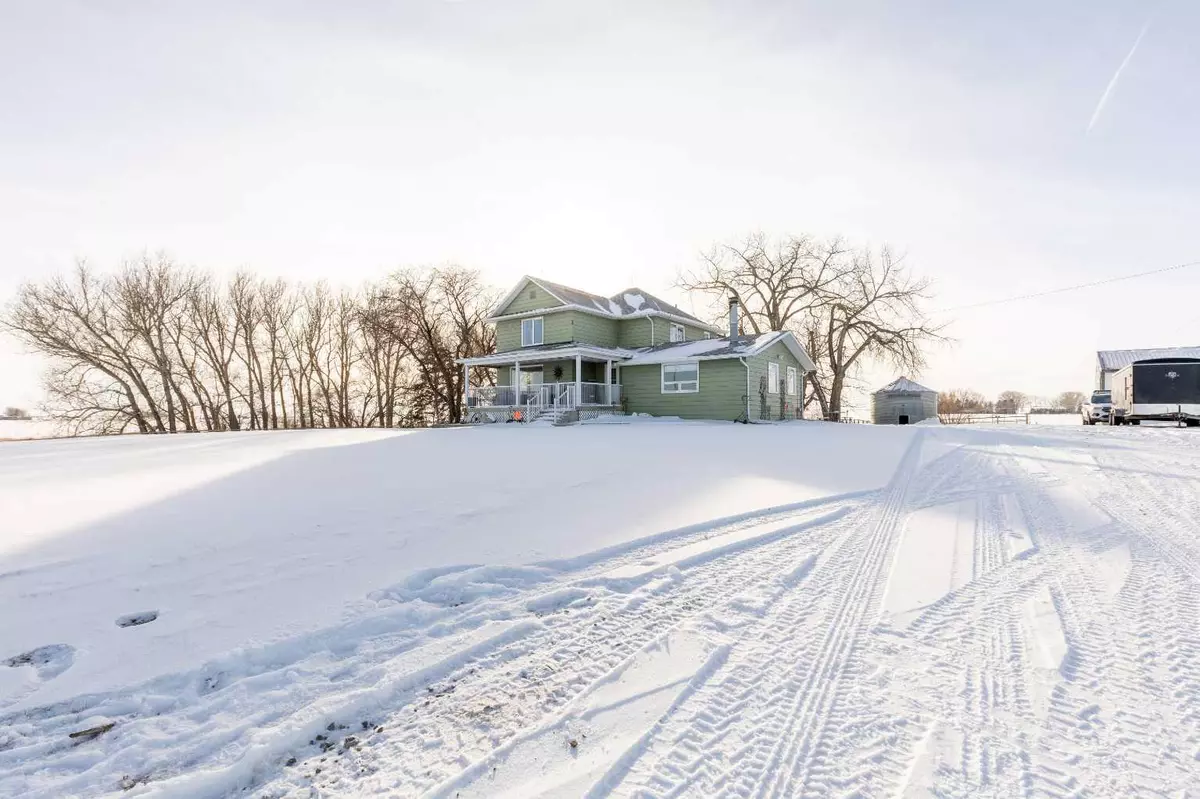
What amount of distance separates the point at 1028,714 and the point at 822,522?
286cm

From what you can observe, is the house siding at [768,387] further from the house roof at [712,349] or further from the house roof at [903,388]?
the house roof at [903,388]

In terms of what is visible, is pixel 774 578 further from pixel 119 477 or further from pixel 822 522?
pixel 119 477

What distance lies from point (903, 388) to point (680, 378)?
22544mm

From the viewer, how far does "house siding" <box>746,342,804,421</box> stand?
60.9ft

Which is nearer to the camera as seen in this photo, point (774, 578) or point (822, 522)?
point (774, 578)

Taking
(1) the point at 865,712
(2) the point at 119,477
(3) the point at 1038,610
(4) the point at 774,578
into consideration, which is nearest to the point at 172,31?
(2) the point at 119,477

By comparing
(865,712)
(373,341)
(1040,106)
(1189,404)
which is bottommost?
(865,712)

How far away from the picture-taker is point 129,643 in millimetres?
2436

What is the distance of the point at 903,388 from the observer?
111 ft

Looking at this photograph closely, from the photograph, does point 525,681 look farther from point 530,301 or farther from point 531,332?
point 530,301

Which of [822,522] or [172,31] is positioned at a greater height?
[172,31]

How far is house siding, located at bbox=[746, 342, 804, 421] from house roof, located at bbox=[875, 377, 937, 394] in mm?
15349

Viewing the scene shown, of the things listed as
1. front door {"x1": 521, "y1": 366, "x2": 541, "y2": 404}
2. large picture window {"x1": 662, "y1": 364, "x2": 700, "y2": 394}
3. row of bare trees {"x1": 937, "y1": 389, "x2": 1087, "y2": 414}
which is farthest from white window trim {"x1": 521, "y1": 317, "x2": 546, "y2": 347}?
row of bare trees {"x1": 937, "y1": 389, "x2": 1087, "y2": 414}

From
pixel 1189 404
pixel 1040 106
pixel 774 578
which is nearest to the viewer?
pixel 774 578
